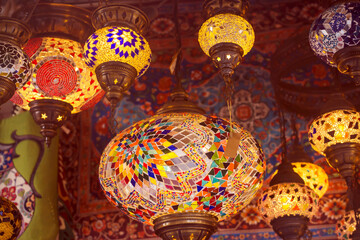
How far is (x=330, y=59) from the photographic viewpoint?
2074 millimetres

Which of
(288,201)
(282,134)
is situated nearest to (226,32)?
(288,201)

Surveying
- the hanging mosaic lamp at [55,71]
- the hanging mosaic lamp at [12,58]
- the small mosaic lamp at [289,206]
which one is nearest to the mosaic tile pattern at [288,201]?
the small mosaic lamp at [289,206]

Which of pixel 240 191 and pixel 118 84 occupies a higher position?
pixel 118 84

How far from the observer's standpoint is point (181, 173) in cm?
192

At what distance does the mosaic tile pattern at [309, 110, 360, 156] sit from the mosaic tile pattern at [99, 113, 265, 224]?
0.51m

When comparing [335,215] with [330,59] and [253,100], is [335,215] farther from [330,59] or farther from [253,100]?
[330,59]

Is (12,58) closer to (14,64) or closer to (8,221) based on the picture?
(14,64)

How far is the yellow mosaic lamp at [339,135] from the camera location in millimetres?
2391

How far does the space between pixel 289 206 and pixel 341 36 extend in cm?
89

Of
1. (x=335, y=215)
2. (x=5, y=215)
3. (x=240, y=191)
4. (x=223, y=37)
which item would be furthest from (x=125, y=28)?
(x=335, y=215)

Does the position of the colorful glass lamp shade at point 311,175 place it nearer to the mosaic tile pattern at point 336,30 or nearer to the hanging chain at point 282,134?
the hanging chain at point 282,134

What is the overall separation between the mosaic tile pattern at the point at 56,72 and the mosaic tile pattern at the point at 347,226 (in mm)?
1332

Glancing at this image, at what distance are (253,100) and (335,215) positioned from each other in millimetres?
871

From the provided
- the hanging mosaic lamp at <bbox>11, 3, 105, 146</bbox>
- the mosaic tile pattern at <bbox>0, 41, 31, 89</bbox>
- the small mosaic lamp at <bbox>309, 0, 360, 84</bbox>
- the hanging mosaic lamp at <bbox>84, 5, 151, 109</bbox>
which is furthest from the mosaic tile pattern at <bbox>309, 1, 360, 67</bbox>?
the mosaic tile pattern at <bbox>0, 41, 31, 89</bbox>
